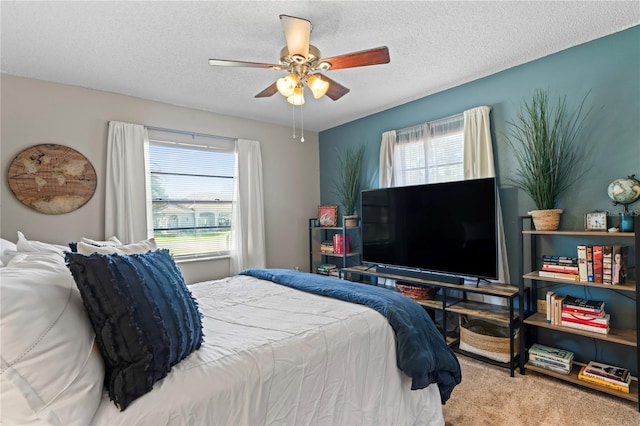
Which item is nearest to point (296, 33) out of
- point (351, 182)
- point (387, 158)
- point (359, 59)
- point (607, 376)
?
point (359, 59)

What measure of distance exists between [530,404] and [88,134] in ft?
14.3

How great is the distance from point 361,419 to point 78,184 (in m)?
3.24

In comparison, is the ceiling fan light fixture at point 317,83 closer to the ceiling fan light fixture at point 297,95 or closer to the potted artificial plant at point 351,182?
the ceiling fan light fixture at point 297,95

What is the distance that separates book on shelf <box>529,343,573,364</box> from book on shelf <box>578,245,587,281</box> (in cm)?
62

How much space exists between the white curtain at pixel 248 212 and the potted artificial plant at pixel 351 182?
1.13 metres

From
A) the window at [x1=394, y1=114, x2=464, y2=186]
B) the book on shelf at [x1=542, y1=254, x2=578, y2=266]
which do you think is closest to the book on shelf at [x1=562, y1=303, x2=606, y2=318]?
the book on shelf at [x1=542, y1=254, x2=578, y2=266]

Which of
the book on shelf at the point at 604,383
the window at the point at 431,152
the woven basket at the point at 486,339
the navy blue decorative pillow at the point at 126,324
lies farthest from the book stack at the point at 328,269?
the navy blue decorative pillow at the point at 126,324

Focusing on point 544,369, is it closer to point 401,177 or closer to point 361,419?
point 361,419

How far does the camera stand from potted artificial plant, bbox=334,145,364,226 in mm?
4234

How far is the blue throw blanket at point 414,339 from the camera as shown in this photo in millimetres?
1625

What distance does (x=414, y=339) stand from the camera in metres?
1.67

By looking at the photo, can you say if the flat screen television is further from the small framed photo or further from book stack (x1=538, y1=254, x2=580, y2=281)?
the small framed photo

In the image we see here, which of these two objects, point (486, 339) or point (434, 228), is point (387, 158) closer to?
point (434, 228)

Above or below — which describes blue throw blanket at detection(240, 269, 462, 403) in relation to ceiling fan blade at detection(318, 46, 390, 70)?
below
